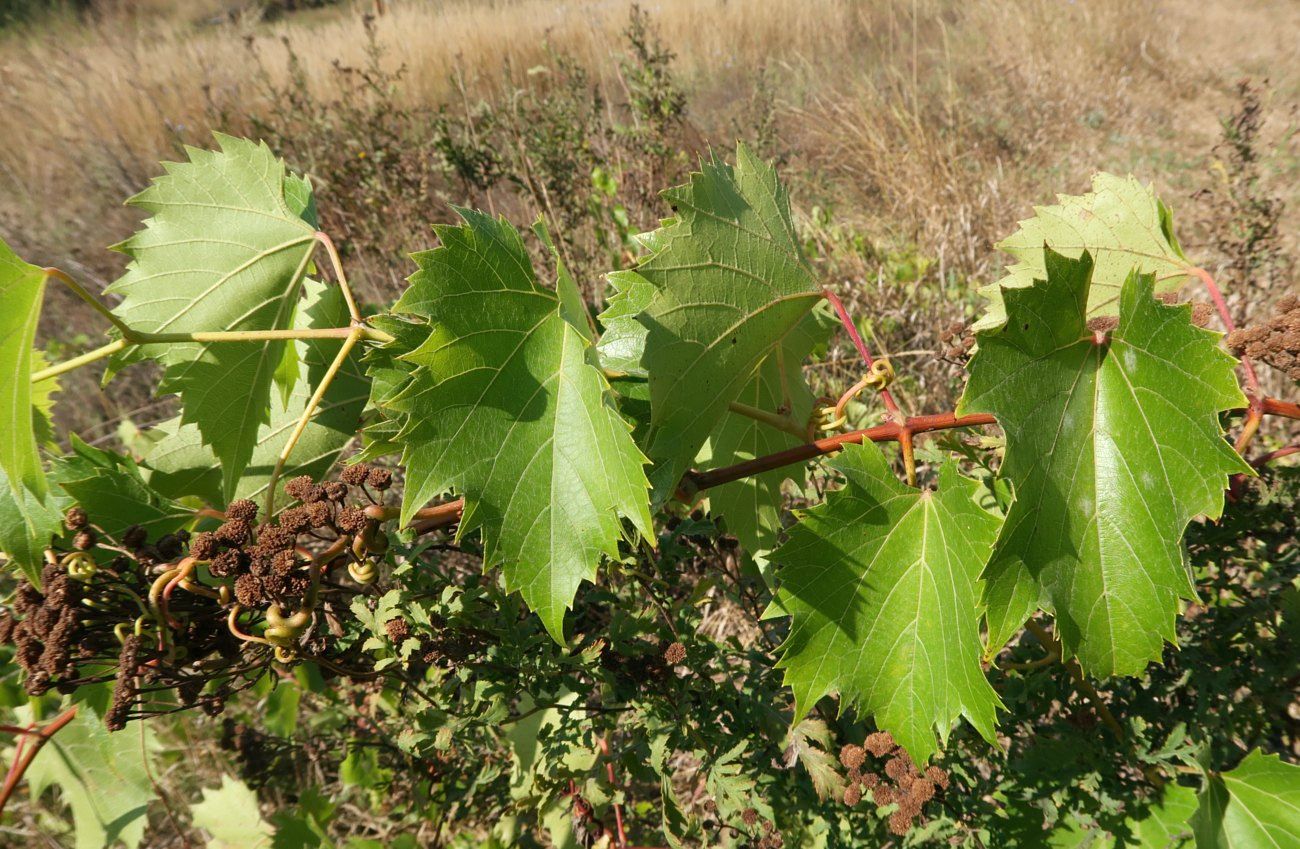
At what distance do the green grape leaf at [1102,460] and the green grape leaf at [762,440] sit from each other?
0.36 metres

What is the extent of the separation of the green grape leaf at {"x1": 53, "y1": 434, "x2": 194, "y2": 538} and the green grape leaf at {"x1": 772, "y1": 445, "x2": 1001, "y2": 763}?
824 mm

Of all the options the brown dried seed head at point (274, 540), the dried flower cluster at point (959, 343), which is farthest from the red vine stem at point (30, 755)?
the dried flower cluster at point (959, 343)

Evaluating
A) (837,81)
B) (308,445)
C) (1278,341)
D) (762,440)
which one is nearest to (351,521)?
(308,445)

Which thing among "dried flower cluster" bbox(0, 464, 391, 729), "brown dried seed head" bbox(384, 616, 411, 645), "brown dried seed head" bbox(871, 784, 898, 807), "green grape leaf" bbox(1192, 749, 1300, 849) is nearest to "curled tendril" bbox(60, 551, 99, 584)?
"dried flower cluster" bbox(0, 464, 391, 729)

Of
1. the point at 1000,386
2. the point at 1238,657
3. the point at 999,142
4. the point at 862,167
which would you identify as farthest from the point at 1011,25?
the point at 1000,386

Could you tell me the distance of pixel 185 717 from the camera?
2410 mm

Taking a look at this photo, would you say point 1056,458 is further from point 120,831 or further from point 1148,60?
point 1148,60

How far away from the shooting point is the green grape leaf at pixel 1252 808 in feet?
3.77

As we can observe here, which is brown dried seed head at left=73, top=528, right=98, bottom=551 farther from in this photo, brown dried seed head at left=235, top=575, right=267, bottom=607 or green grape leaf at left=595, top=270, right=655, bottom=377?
green grape leaf at left=595, top=270, right=655, bottom=377

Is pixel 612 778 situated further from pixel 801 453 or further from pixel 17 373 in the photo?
pixel 17 373

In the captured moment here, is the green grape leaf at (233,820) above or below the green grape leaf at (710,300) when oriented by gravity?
below

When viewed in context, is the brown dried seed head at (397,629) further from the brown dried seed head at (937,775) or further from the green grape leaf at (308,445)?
the brown dried seed head at (937,775)

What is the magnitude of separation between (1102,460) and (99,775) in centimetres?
166

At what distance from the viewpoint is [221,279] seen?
1.17 meters
